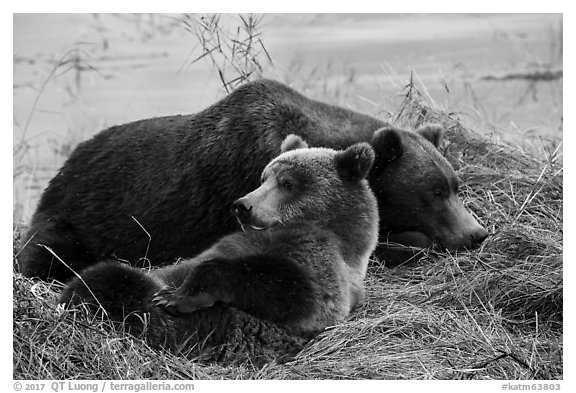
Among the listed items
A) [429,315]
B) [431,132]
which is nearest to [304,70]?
[431,132]

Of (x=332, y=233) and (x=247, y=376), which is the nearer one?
(x=247, y=376)

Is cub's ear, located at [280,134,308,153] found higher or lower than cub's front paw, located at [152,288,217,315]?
higher

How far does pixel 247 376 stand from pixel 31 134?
3.44m

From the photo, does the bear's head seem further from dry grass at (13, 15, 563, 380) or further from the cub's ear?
the cub's ear

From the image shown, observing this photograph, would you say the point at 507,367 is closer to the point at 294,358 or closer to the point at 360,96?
the point at 294,358

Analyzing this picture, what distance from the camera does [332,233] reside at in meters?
6.79

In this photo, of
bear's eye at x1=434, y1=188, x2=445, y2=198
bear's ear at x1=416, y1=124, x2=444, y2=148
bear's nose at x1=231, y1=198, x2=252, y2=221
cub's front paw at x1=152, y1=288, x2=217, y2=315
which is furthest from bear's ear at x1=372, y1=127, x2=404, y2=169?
cub's front paw at x1=152, y1=288, x2=217, y2=315

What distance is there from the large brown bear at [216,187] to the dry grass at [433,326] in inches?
15.2

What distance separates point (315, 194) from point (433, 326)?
3.82 feet

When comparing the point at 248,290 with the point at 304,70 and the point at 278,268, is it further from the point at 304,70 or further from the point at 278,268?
→ the point at 304,70

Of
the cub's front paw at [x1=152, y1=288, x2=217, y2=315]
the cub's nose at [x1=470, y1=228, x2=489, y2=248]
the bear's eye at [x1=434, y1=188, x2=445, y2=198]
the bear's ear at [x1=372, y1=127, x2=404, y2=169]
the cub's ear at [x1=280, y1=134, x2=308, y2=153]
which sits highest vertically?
the cub's ear at [x1=280, y1=134, x2=308, y2=153]

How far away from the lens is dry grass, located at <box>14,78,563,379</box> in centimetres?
617

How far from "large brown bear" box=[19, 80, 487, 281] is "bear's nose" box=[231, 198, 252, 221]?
95 centimetres
